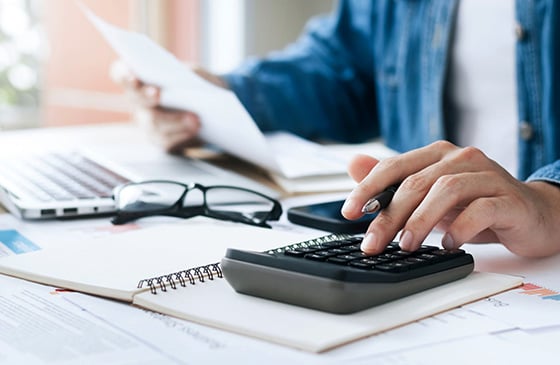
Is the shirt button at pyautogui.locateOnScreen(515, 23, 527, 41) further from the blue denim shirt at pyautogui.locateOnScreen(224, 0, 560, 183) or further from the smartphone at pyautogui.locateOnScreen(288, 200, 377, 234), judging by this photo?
the smartphone at pyautogui.locateOnScreen(288, 200, 377, 234)

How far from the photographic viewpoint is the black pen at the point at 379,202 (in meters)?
0.70

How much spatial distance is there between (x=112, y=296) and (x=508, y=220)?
327 millimetres

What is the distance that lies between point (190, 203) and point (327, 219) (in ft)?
0.51

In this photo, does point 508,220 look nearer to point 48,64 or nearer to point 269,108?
point 269,108

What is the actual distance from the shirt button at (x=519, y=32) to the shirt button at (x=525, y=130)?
0.13 meters

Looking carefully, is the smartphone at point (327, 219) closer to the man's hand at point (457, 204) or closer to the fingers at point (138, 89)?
the man's hand at point (457, 204)

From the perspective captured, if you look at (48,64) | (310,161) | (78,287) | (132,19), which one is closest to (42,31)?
(48,64)

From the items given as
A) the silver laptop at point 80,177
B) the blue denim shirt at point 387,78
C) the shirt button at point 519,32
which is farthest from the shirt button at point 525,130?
the silver laptop at point 80,177

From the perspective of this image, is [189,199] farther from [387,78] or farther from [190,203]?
[387,78]

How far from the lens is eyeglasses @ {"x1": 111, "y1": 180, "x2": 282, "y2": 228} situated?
900 millimetres

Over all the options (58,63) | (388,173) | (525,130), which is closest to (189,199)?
(388,173)

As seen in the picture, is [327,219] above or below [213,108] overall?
below

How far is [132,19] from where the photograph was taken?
2871mm

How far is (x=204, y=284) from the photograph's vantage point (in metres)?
0.64
